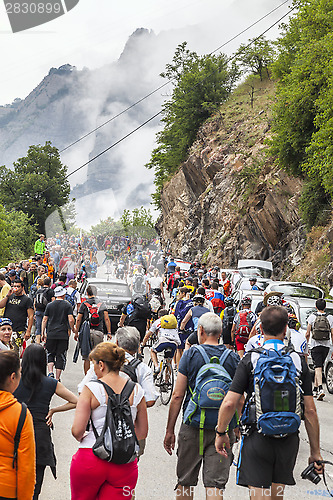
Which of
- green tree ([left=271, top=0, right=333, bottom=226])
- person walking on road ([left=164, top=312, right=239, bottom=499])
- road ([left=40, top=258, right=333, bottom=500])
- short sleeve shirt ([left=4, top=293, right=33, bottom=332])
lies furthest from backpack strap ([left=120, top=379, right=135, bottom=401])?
green tree ([left=271, top=0, right=333, bottom=226])

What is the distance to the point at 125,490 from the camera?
3.64 m

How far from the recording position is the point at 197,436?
14.7 feet

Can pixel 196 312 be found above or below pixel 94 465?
above

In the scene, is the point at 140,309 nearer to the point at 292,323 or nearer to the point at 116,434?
the point at 292,323

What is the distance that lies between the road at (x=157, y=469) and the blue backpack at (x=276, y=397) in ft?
7.52

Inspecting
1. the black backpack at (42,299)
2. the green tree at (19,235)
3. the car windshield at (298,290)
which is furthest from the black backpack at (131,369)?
the green tree at (19,235)

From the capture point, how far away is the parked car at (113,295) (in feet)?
53.0

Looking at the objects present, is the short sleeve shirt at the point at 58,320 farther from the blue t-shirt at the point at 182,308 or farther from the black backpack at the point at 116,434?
the black backpack at the point at 116,434

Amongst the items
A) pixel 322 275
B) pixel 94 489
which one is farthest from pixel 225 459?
pixel 322 275

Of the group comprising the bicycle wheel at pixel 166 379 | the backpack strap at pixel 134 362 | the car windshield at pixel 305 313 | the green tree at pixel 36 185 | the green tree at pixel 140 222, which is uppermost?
the green tree at pixel 140 222

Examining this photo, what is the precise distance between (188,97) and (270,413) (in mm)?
51725

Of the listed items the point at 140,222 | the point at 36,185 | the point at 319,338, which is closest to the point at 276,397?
the point at 319,338

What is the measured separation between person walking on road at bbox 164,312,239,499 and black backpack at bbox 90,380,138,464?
94cm

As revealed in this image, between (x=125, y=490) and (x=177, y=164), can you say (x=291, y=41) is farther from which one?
(x=125, y=490)
